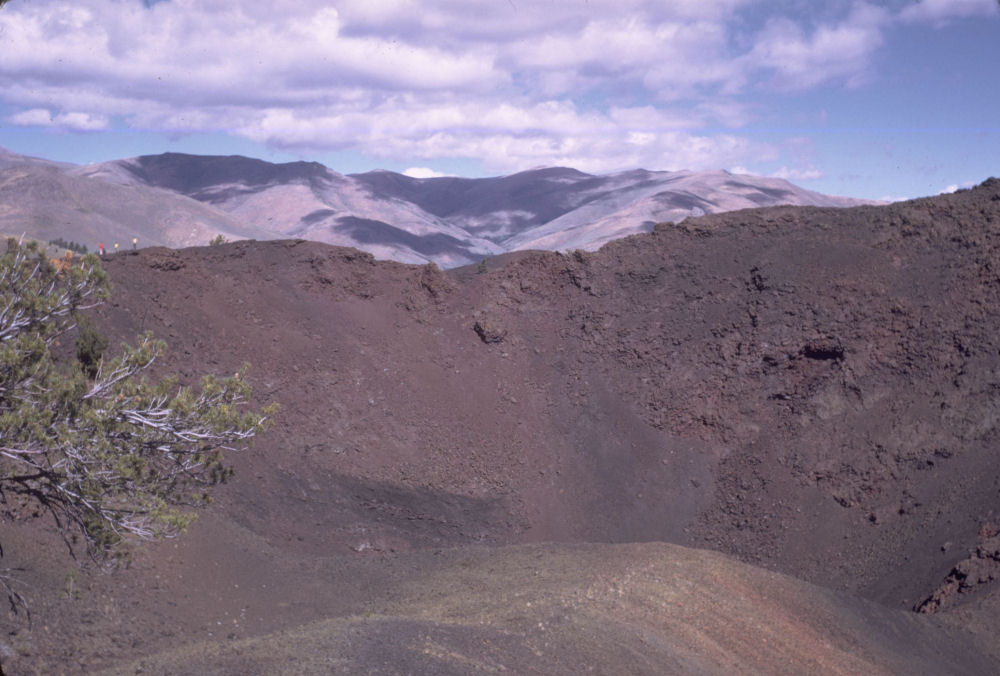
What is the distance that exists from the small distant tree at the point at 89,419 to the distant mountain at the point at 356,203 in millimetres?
54818

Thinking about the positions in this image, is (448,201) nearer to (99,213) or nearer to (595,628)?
(99,213)

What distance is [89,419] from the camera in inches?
293

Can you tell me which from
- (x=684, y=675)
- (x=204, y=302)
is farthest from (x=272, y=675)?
(x=204, y=302)

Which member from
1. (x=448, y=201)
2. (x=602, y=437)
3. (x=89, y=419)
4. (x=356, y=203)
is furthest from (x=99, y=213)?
(x=448, y=201)

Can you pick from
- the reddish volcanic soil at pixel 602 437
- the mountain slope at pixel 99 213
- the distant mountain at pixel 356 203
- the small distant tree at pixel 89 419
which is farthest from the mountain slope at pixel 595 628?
the mountain slope at pixel 99 213

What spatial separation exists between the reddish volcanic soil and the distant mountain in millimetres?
37999

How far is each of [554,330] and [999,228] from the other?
12.8 metres

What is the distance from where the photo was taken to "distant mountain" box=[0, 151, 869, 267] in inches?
3041

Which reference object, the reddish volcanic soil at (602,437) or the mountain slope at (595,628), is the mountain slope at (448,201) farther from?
the mountain slope at (595,628)

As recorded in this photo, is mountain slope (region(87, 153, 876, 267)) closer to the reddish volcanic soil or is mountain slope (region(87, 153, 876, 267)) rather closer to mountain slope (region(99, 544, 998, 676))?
the reddish volcanic soil

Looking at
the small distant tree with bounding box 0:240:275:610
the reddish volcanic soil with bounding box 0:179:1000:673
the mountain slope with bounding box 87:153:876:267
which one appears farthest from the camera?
the mountain slope with bounding box 87:153:876:267

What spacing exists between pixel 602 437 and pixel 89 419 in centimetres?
1638

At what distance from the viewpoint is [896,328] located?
21328 millimetres

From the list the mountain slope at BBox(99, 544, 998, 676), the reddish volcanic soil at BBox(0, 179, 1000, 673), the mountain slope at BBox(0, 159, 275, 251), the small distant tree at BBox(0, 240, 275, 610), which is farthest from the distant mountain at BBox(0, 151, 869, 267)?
the small distant tree at BBox(0, 240, 275, 610)
